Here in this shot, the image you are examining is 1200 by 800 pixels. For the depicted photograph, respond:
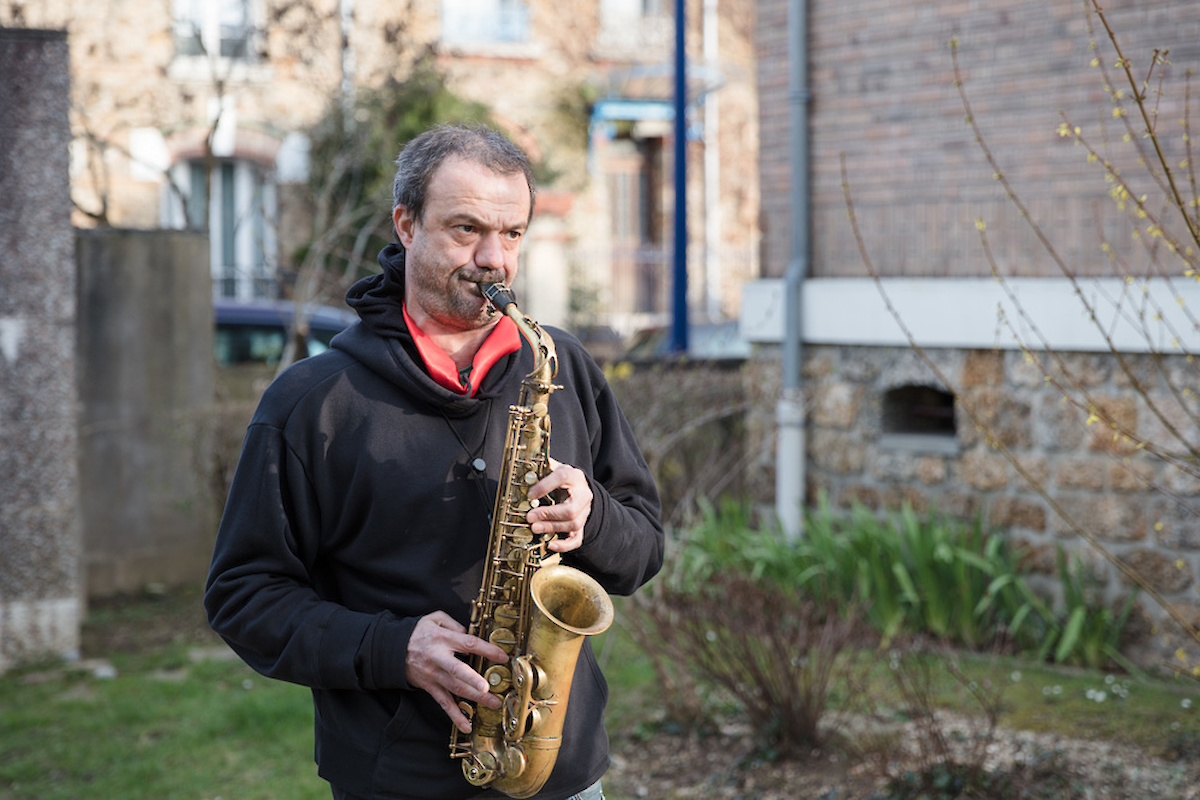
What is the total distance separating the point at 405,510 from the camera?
232cm

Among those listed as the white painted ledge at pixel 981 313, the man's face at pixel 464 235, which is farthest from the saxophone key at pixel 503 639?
the white painted ledge at pixel 981 313

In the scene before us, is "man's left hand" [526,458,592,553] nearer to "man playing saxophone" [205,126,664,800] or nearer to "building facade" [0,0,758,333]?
"man playing saxophone" [205,126,664,800]

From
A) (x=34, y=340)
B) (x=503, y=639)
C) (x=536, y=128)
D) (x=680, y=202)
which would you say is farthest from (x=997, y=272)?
(x=536, y=128)

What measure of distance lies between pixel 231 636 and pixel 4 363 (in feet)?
13.0

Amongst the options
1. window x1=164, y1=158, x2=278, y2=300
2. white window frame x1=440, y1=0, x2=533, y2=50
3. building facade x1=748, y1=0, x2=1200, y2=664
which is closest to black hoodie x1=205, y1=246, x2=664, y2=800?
building facade x1=748, y1=0, x2=1200, y2=664

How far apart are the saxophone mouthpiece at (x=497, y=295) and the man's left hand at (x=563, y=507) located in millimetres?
315

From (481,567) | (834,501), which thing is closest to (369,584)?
(481,567)

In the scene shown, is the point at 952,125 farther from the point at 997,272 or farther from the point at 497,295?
the point at 497,295

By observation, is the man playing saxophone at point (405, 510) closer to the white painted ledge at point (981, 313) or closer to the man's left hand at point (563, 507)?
the man's left hand at point (563, 507)

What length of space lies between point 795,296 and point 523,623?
4.63 meters

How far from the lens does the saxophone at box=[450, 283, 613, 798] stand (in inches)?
90.0

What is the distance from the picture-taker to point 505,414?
244 centimetres

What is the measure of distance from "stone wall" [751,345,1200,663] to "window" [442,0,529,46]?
1314 centimetres

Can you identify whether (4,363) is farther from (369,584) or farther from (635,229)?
(635,229)
